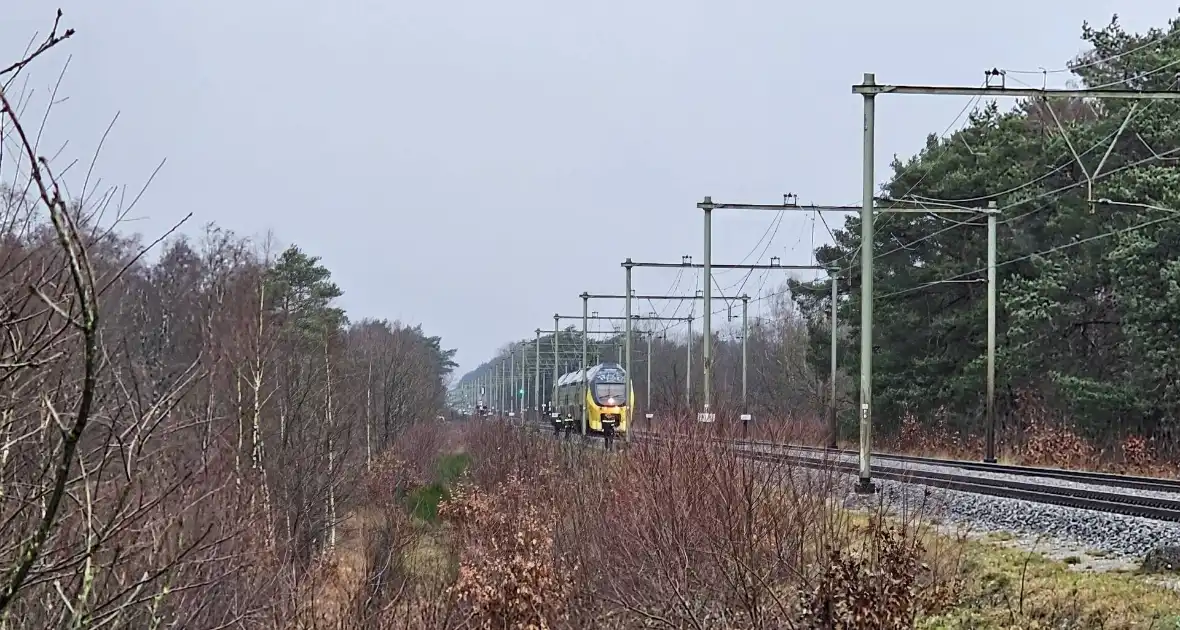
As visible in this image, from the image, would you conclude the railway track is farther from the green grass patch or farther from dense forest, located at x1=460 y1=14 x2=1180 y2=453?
the green grass patch

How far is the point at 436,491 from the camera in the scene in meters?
40.3

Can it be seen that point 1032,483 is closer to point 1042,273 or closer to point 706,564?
point 706,564

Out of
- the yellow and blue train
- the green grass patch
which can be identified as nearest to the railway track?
the green grass patch

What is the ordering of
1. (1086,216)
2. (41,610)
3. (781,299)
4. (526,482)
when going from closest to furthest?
1. (41,610)
2. (526,482)
3. (1086,216)
4. (781,299)

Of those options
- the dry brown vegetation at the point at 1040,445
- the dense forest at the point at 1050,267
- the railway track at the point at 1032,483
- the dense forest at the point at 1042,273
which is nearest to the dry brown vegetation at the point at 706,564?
the railway track at the point at 1032,483

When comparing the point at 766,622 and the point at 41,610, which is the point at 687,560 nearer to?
the point at 766,622

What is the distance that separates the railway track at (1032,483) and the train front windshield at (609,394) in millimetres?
25091

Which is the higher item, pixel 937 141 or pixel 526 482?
pixel 937 141

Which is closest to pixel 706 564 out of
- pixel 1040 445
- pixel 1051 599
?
pixel 1051 599

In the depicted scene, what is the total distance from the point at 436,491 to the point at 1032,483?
2260cm

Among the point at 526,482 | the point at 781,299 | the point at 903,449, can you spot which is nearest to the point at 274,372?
the point at 526,482

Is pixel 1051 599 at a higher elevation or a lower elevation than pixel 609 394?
lower

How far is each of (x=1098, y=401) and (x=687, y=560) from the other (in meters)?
23.0

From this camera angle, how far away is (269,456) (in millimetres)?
28891
